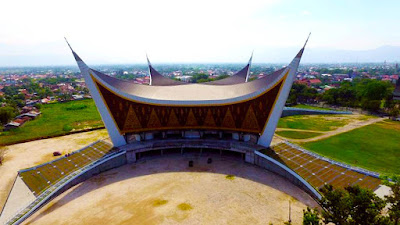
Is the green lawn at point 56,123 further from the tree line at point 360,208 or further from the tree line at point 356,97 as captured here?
the tree line at point 356,97

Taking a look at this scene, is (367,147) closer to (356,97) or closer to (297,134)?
(297,134)

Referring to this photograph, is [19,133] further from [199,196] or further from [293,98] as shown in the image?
[293,98]

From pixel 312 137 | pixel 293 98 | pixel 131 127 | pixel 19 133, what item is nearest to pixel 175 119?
pixel 131 127

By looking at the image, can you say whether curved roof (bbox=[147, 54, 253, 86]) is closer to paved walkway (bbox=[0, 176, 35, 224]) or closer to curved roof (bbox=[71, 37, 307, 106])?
curved roof (bbox=[71, 37, 307, 106])

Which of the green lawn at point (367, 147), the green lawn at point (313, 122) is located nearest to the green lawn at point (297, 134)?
the green lawn at point (367, 147)

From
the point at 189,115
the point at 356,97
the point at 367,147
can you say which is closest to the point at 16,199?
the point at 189,115

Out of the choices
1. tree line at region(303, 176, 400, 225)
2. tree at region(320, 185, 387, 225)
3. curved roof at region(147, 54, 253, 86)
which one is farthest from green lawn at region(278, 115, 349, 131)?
tree at region(320, 185, 387, 225)

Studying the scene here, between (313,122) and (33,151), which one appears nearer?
(33,151)
